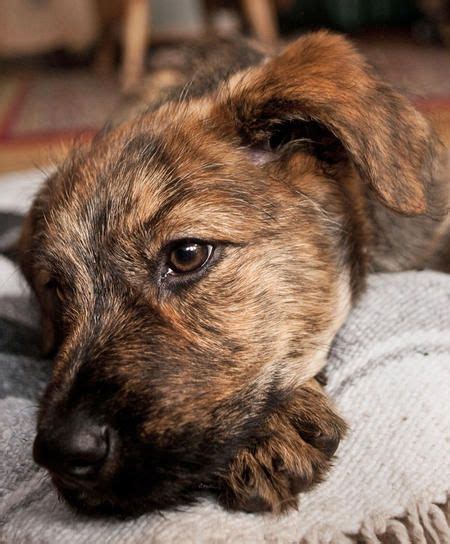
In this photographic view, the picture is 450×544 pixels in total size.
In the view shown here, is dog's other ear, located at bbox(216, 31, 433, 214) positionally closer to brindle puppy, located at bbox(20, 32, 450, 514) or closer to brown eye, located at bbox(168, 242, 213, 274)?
brindle puppy, located at bbox(20, 32, 450, 514)

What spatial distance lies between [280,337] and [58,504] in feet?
1.84

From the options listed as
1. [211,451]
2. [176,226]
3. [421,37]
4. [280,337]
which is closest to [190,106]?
[176,226]

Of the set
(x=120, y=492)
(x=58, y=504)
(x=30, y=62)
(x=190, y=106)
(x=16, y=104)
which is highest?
(x=190, y=106)

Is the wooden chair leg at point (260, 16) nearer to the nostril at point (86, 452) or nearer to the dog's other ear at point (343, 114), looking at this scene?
the dog's other ear at point (343, 114)

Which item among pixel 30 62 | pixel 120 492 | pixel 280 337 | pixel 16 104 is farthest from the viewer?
pixel 30 62

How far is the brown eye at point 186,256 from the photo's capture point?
1.43 meters

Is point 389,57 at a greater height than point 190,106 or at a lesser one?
lesser

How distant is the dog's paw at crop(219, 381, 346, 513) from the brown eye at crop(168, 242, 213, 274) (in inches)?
13.9

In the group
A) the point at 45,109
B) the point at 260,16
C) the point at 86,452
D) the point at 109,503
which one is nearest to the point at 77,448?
the point at 86,452

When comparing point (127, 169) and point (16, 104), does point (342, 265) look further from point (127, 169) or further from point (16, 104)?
point (16, 104)

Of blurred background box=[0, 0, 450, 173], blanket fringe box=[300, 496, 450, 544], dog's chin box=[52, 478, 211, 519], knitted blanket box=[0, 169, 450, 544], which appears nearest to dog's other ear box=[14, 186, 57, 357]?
knitted blanket box=[0, 169, 450, 544]

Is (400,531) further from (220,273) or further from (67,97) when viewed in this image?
(67,97)

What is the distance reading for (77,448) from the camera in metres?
1.14

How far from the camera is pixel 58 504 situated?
133 cm
